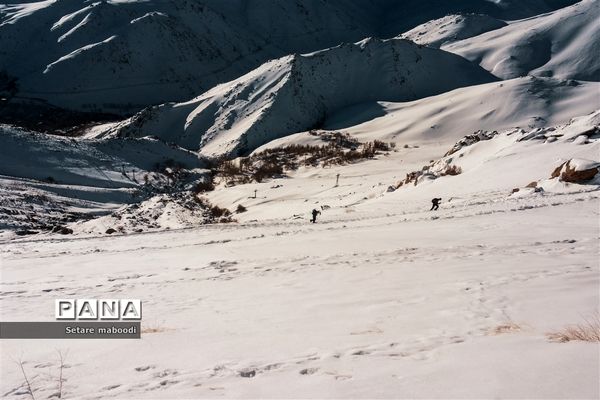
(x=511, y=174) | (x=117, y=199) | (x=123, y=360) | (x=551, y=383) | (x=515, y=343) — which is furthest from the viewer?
(x=117, y=199)

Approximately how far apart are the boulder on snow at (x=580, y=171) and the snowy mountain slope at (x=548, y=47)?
6915 cm

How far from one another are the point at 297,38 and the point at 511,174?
102 metres

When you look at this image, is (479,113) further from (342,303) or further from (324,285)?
(342,303)

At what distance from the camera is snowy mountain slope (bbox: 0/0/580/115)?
80562 mm

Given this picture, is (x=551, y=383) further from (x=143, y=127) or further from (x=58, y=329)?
(x=143, y=127)

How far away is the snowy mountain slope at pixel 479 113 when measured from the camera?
1874 inches

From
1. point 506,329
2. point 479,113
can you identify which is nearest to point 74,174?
point 506,329

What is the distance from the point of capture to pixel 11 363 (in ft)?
15.0

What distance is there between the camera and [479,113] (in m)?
50.1

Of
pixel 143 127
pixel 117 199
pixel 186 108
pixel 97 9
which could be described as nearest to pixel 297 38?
pixel 97 9

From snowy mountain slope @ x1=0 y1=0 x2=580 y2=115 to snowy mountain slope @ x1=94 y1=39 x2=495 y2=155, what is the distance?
23.7 metres

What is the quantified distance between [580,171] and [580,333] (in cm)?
1522

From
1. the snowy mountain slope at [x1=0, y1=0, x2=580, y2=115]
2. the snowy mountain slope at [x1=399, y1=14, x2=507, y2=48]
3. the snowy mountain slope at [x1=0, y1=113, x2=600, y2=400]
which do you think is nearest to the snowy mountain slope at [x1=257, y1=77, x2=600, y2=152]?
the snowy mountain slope at [x1=0, y1=113, x2=600, y2=400]

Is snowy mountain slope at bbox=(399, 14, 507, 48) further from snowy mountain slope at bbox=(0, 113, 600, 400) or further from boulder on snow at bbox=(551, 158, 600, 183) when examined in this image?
snowy mountain slope at bbox=(0, 113, 600, 400)
